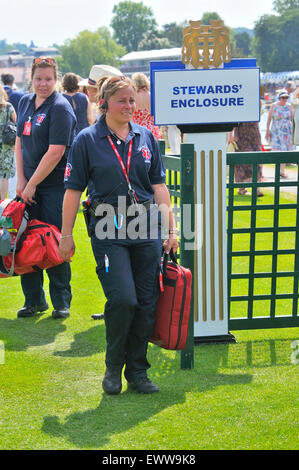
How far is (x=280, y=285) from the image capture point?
6848 mm

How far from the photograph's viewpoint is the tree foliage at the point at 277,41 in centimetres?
12533

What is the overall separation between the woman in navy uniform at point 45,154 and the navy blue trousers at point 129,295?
1683mm

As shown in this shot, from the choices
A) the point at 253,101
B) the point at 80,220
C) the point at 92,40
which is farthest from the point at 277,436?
the point at 92,40

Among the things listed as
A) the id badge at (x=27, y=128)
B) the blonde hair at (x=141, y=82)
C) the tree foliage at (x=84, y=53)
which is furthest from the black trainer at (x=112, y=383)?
the tree foliage at (x=84, y=53)

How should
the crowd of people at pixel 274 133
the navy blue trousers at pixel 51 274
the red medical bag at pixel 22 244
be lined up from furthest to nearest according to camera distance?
the crowd of people at pixel 274 133 < the navy blue trousers at pixel 51 274 < the red medical bag at pixel 22 244

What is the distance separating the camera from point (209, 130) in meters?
4.83

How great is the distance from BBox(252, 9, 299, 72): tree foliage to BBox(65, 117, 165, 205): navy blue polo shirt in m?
123

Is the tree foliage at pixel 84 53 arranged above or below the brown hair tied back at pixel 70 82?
above

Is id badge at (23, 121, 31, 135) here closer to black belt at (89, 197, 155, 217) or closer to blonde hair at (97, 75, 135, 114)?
blonde hair at (97, 75, 135, 114)

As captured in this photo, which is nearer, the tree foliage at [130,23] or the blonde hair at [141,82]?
the blonde hair at [141,82]

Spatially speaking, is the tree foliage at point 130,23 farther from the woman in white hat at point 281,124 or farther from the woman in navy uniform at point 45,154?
the woman in navy uniform at point 45,154

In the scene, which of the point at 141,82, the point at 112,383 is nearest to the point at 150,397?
the point at 112,383

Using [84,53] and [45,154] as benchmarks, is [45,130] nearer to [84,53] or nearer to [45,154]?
[45,154]

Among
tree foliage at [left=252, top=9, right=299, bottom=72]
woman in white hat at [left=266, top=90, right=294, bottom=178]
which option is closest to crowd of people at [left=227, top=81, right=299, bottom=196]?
woman in white hat at [left=266, top=90, right=294, bottom=178]
